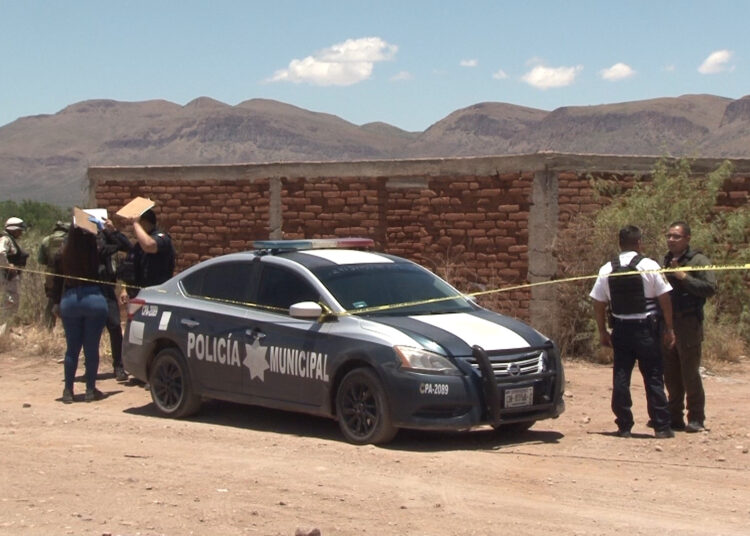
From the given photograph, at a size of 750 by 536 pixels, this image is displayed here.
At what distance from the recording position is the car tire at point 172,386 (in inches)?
416

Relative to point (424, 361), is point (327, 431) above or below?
below

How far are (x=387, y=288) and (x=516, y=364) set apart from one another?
4.68 ft

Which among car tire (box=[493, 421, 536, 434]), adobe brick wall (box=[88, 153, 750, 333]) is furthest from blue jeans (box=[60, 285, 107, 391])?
adobe brick wall (box=[88, 153, 750, 333])

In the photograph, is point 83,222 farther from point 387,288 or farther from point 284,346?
point 387,288

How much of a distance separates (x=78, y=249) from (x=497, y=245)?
19.4 feet

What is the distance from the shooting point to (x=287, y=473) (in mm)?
7805

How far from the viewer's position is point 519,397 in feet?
29.4

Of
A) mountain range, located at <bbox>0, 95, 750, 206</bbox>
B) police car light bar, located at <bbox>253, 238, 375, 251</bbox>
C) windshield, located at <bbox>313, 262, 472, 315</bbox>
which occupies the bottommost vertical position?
windshield, located at <bbox>313, 262, 472, 315</bbox>

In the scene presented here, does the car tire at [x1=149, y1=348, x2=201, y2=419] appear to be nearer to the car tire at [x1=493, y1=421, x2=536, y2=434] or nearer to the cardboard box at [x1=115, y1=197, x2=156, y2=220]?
the cardboard box at [x1=115, y1=197, x2=156, y2=220]

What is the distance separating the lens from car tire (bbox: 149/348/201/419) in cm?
1056

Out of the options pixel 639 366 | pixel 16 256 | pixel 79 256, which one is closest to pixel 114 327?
pixel 79 256

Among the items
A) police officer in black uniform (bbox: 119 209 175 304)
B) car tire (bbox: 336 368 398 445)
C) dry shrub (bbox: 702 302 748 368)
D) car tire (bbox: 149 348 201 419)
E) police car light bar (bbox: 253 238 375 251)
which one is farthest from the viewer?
dry shrub (bbox: 702 302 748 368)

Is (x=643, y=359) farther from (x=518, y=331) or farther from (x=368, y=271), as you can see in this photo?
(x=368, y=271)

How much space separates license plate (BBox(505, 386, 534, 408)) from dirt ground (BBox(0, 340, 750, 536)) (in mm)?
364
